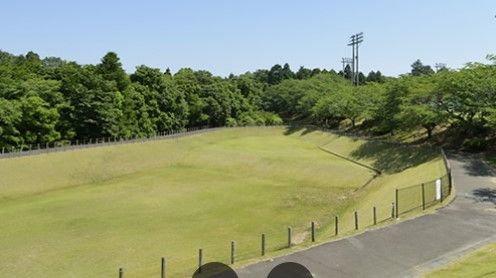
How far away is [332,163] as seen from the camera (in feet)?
147

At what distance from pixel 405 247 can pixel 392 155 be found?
95.2ft

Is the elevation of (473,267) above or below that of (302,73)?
below

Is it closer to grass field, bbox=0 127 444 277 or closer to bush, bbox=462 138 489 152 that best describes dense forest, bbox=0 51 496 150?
bush, bbox=462 138 489 152

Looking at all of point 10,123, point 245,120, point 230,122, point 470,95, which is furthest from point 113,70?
point 470,95

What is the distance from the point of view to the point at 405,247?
15.9m

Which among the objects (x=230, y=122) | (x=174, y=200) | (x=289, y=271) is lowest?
(x=174, y=200)

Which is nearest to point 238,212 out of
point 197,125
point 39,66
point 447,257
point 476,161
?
point 447,257

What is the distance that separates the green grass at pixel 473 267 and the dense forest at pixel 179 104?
57.8ft

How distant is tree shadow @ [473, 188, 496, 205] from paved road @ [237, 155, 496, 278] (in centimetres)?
56

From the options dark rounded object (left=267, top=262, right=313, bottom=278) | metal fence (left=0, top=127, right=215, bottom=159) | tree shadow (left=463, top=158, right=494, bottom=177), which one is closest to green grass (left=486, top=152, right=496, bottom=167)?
tree shadow (left=463, top=158, right=494, bottom=177)

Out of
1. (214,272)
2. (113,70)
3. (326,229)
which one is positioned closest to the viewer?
(214,272)

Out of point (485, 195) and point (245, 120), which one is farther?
point (245, 120)

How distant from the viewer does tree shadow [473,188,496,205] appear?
22.2 m

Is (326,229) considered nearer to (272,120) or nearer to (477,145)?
(477,145)
